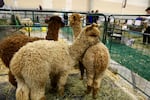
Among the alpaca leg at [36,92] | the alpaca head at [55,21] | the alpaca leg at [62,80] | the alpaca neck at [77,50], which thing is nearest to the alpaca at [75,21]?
the alpaca head at [55,21]

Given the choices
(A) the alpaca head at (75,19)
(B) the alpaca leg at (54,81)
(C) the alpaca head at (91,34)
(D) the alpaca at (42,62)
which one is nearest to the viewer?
(D) the alpaca at (42,62)

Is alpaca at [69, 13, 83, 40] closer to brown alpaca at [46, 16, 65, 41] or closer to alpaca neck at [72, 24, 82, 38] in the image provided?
alpaca neck at [72, 24, 82, 38]

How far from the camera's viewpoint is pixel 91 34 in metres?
1.42

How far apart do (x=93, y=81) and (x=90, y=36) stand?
1.24 feet

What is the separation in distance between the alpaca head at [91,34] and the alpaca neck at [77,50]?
2.0 inches

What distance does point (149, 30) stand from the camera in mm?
4070

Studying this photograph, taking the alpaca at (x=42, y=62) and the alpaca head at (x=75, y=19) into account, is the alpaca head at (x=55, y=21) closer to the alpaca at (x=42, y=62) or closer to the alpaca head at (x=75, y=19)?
the alpaca head at (x=75, y=19)

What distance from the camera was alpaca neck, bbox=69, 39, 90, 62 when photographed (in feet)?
4.89

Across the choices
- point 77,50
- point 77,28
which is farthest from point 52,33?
point 77,50

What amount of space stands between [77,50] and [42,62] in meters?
0.36

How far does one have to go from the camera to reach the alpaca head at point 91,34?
142cm

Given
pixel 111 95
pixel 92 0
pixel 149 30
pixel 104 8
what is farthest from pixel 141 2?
pixel 111 95

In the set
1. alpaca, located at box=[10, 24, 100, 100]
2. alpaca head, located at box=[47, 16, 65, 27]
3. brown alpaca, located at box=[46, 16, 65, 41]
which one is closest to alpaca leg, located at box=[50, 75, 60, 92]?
alpaca, located at box=[10, 24, 100, 100]

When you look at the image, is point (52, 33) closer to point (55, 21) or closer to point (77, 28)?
point (55, 21)
